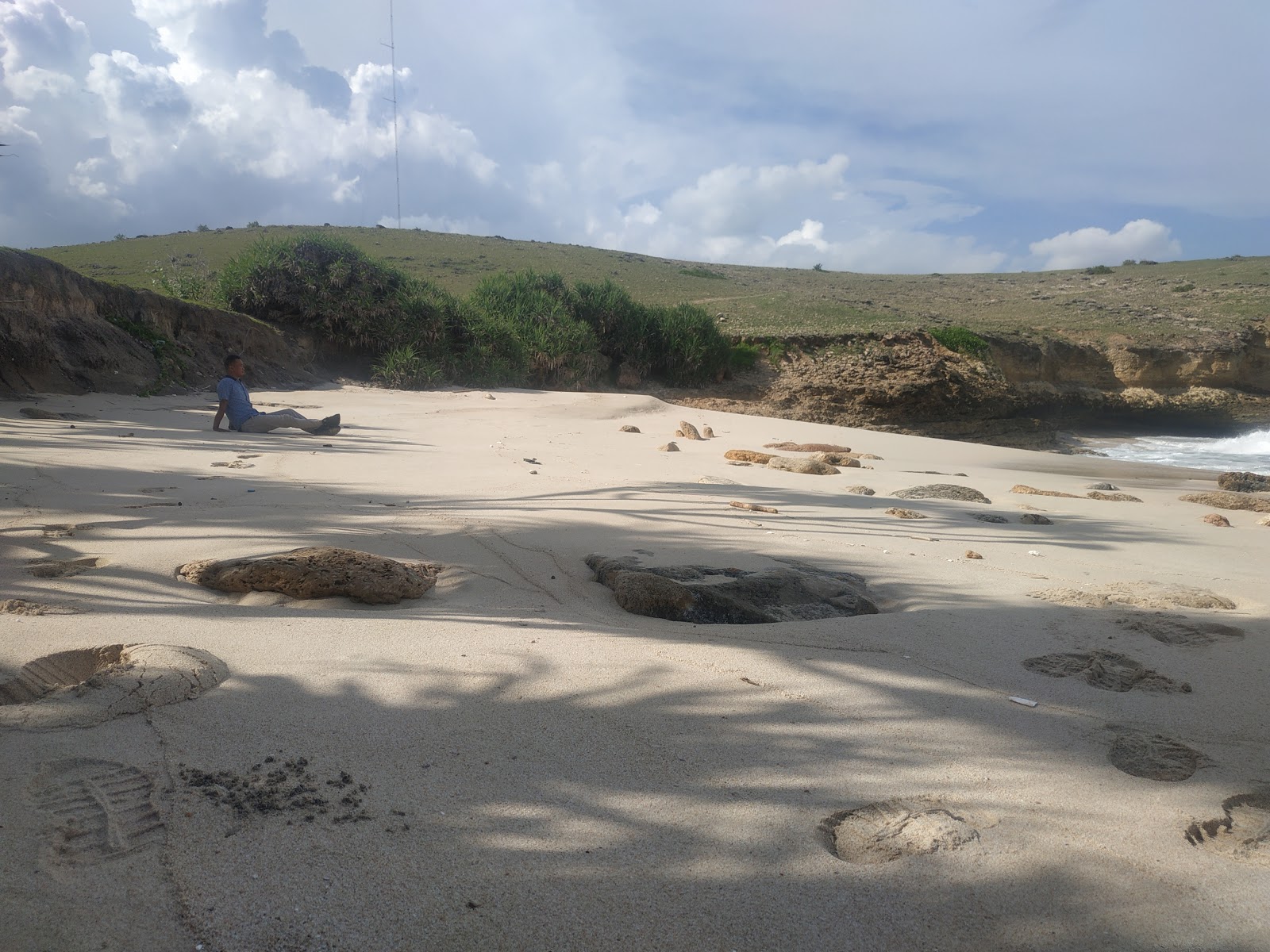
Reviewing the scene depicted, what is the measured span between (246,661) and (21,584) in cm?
119

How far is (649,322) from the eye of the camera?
2344 centimetres

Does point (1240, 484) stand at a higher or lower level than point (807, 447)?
lower

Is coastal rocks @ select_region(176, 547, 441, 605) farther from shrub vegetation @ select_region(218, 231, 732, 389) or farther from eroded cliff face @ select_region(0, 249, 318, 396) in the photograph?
shrub vegetation @ select_region(218, 231, 732, 389)

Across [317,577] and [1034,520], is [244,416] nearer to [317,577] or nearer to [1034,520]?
[317,577]

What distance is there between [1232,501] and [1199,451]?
51.4 feet

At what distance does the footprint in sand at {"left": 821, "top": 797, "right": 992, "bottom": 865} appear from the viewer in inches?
66.0

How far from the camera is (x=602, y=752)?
6.61ft

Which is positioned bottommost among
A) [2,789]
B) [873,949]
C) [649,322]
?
[873,949]

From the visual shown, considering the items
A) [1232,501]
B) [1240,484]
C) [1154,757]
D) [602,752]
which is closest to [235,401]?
[602,752]

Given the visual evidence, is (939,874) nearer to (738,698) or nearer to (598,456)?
(738,698)

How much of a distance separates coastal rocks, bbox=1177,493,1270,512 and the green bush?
55.2ft

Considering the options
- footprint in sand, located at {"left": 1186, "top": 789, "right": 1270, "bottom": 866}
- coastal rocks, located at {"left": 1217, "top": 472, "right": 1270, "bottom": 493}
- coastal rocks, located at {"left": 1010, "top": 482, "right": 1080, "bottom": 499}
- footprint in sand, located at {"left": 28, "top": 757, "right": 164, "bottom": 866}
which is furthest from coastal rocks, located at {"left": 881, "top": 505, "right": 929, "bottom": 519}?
coastal rocks, located at {"left": 1217, "top": 472, "right": 1270, "bottom": 493}

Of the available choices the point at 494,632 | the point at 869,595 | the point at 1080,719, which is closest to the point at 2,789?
the point at 494,632

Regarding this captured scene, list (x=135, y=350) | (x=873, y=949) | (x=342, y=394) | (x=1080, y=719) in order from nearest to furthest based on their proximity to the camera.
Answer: (x=873, y=949), (x=1080, y=719), (x=135, y=350), (x=342, y=394)
